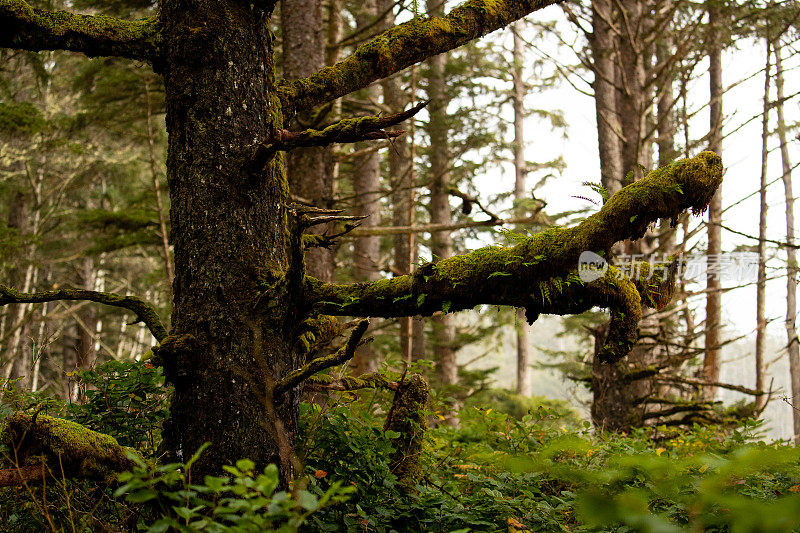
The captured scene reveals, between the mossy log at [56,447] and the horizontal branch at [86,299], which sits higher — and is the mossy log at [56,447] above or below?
below

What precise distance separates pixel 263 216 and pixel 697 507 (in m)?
2.39

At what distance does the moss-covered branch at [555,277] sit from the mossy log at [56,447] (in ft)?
4.08

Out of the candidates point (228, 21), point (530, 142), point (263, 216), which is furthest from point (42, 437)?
point (530, 142)

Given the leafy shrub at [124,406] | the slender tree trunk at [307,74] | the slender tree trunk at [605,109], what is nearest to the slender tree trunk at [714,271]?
the slender tree trunk at [605,109]

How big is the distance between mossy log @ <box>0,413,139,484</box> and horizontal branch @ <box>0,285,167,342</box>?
0.62m

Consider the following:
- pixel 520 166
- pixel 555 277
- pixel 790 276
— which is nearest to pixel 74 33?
pixel 555 277

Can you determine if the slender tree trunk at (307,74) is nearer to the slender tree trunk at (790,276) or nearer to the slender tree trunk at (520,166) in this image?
the slender tree trunk at (790,276)

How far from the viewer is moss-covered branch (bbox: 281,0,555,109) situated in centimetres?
329

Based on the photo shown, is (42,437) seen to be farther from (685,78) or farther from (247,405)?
(685,78)

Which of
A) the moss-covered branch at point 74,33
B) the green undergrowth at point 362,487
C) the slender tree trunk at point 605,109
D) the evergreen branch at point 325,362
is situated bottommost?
the green undergrowth at point 362,487

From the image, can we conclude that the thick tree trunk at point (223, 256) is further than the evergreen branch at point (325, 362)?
Yes

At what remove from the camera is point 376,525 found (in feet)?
8.98

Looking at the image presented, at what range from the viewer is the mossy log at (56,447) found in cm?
249

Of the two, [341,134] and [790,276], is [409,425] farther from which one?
[790,276]
